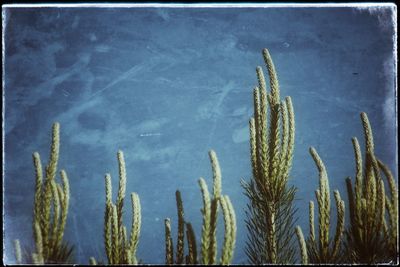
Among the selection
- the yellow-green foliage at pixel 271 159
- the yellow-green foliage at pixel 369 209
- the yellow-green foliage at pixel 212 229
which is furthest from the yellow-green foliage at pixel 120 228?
the yellow-green foliage at pixel 369 209

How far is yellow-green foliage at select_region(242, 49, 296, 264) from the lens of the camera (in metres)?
0.85

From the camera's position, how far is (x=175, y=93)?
1077 mm

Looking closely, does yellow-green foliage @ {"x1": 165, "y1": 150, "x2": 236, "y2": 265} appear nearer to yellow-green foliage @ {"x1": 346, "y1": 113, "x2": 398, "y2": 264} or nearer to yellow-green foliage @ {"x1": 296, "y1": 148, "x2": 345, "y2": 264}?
yellow-green foliage @ {"x1": 296, "y1": 148, "x2": 345, "y2": 264}

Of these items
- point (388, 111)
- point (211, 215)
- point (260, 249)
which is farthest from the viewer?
point (388, 111)

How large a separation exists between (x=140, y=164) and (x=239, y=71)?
41cm

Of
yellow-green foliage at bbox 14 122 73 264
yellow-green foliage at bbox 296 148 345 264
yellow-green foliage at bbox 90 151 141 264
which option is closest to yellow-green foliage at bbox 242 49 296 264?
yellow-green foliage at bbox 296 148 345 264

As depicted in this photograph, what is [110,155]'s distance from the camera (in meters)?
1.07

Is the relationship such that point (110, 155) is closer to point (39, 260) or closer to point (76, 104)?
point (76, 104)

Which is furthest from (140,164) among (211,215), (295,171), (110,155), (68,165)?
(295,171)

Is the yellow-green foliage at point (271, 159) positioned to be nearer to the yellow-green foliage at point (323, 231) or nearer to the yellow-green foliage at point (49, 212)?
the yellow-green foliage at point (323, 231)

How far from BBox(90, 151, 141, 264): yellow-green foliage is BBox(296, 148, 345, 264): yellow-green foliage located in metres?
0.39

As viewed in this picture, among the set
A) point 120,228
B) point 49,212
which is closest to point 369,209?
point 120,228

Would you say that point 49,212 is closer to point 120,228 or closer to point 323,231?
point 120,228

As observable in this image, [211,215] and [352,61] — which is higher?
[352,61]
